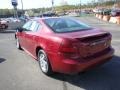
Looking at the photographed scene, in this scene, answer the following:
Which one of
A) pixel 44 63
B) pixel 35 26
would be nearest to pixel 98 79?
pixel 44 63

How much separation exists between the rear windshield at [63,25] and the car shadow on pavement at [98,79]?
118 centimetres

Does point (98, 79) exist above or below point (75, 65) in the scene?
below

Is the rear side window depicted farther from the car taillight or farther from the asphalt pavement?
the car taillight

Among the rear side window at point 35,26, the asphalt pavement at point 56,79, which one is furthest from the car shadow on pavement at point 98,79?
the rear side window at point 35,26

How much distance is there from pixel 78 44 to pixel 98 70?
1.55m

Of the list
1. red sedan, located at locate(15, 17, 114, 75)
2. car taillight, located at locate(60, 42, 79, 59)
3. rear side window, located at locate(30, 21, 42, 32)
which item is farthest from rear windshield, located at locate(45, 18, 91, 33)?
car taillight, located at locate(60, 42, 79, 59)

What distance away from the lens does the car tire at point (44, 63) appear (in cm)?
593

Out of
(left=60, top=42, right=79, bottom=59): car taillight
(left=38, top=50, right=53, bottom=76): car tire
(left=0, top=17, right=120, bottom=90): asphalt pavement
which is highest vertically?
(left=60, top=42, right=79, bottom=59): car taillight

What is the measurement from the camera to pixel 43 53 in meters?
6.12

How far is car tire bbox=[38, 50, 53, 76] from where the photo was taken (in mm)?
5926

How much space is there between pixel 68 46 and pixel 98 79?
121cm

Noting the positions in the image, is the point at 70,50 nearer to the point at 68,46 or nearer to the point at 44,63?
the point at 68,46

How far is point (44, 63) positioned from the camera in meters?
6.18

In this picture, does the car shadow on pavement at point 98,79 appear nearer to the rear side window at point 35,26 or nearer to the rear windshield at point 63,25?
the rear windshield at point 63,25
